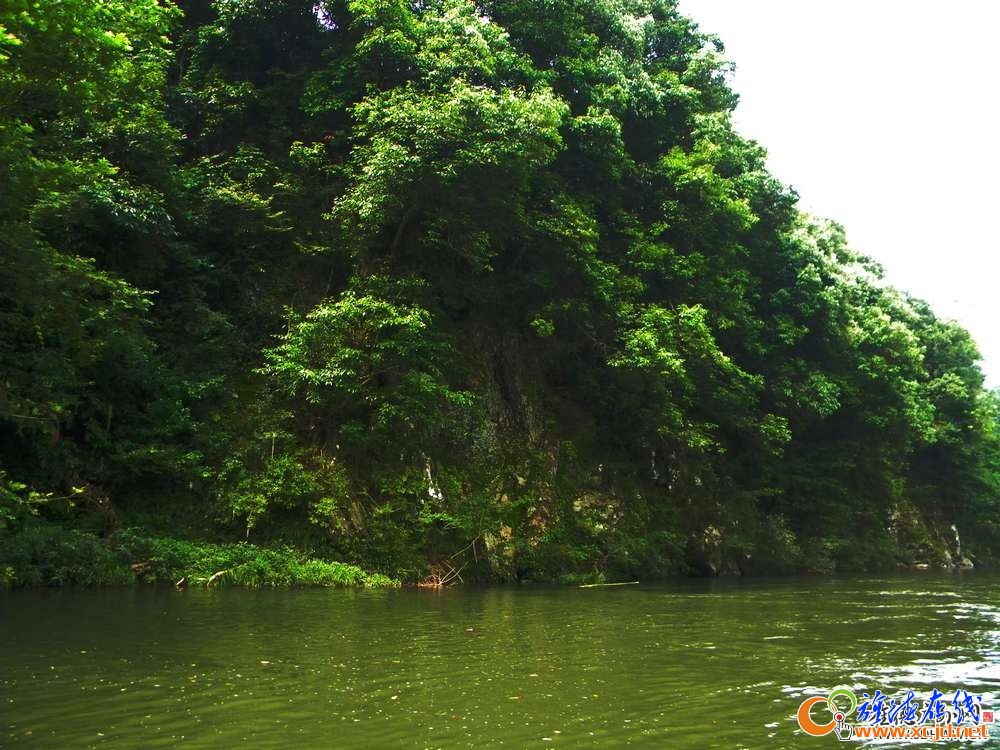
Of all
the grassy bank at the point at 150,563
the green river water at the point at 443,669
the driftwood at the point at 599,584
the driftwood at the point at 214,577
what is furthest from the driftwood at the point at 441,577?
the driftwood at the point at 214,577

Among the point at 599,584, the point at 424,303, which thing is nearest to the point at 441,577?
the point at 599,584

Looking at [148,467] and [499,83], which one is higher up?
[499,83]

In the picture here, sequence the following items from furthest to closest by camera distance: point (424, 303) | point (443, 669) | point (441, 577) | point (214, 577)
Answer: point (424, 303), point (441, 577), point (214, 577), point (443, 669)

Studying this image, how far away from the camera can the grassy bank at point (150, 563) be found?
48.8ft

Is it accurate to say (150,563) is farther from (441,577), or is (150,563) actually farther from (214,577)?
(441,577)

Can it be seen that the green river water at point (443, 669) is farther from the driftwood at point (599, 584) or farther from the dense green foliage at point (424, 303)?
the driftwood at point (599, 584)

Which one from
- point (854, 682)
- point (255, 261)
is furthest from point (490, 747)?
point (255, 261)

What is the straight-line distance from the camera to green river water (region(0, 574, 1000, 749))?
576 cm

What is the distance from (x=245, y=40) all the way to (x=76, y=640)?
810 inches

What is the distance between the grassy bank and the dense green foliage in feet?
0.75

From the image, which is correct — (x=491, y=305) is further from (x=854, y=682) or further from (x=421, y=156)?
(x=854, y=682)

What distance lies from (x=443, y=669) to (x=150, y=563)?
Result: 1045 centimetres

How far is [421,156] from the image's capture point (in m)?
19.6

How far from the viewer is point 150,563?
53.1 feet
